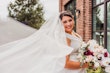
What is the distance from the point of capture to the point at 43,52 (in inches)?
179

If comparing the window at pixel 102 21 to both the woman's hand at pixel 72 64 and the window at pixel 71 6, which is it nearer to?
the window at pixel 71 6

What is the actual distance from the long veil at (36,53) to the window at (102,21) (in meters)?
6.01

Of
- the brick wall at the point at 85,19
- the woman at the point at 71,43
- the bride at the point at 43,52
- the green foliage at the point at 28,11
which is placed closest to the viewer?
the bride at the point at 43,52

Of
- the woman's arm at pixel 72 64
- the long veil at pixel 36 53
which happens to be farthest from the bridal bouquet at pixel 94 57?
the long veil at pixel 36 53

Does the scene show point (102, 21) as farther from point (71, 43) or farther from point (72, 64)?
point (72, 64)

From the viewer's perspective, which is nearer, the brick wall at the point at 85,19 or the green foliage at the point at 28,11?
the brick wall at the point at 85,19

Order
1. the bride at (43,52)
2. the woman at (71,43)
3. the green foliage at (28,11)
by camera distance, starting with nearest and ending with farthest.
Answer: the bride at (43,52) < the woman at (71,43) < the green foliage at (28,11)

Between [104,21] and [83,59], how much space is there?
20.4ft

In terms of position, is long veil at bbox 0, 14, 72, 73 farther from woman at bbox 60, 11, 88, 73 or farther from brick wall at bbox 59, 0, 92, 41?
brick wall at bbox 59, 0, 92, 41

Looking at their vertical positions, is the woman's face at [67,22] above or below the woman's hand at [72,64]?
above

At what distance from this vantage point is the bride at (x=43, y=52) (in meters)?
4.44

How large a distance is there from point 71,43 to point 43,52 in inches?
17.2

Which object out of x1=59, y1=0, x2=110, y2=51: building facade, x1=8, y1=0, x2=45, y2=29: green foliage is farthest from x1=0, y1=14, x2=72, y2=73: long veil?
x1=8, y1=0, x2=45, y2=29: green foliage

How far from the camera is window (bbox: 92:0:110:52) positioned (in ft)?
34.3
